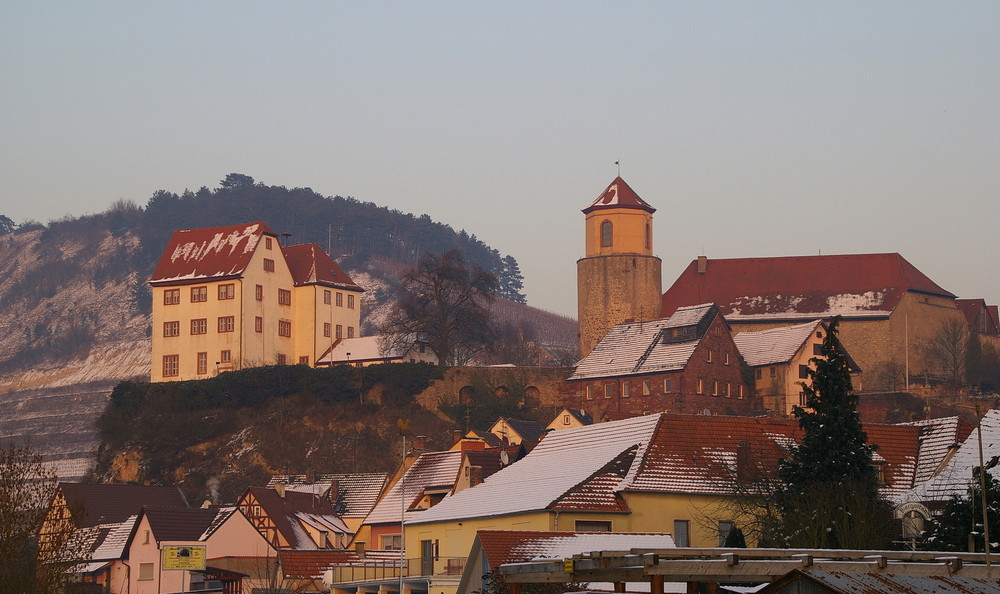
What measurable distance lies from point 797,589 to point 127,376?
610 ft

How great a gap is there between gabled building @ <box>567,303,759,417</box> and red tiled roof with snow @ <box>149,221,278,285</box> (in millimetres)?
19995

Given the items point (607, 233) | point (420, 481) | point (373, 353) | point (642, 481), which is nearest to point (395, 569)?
point (642, 481)

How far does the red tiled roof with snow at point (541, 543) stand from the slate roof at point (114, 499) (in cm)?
3551

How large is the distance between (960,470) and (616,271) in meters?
57.9

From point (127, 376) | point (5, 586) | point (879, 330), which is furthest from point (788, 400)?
point (127, 376)

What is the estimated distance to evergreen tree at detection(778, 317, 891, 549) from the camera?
34.9 m

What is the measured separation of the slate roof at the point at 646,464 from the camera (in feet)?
143

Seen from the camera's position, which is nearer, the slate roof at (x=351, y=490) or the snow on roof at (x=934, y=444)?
the snow on roof at (x=934, y=444)

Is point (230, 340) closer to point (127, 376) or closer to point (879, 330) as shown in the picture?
point (879, 330)

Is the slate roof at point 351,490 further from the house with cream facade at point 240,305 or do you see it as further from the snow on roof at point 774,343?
the snow on roof at point 774,343

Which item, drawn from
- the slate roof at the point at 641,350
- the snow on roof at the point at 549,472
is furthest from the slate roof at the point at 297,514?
the slate roof at the point at 641,350

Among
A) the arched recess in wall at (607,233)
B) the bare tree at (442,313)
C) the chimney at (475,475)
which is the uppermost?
the arched recess in wall at (607,233)

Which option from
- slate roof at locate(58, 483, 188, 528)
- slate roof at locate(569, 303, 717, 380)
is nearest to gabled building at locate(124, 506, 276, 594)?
slate roof at locate(58, 483, 188, 528)

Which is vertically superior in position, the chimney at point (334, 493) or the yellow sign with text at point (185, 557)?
the chimney at point (334, 493)
